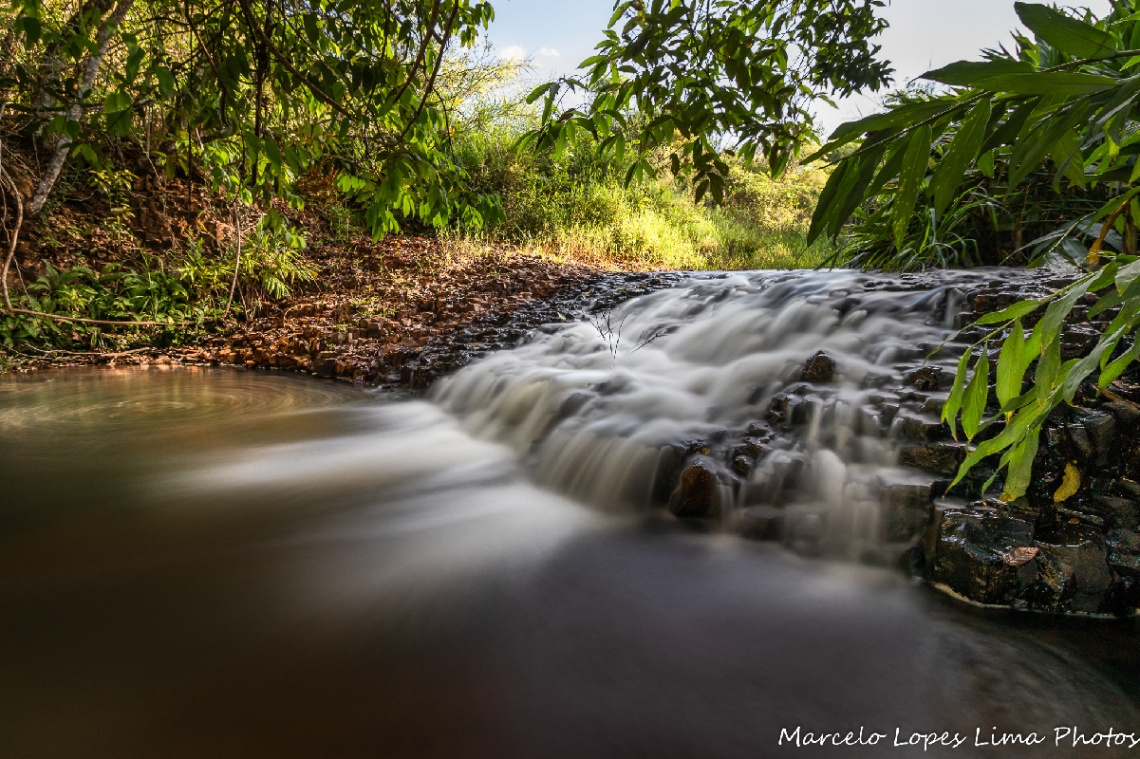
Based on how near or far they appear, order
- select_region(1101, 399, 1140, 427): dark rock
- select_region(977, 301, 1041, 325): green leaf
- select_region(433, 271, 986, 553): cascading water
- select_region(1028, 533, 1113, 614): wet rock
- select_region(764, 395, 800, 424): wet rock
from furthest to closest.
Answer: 1. select_region(764, 395, 800, 424): wet rock
2. select_region(433, 271, 986, 553): cascading water
3. select_region(1101, 399, 1140, 427): dark rock
4. select_region(1028, 533, 1113, 614): wet rock
5. select_region(977, 301, 1041, 325): green leaf

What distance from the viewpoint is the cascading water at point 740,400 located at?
2271 millimetres

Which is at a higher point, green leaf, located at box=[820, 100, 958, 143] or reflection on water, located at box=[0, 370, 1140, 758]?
green leaf, located at box=[820, 100, 958, 143]

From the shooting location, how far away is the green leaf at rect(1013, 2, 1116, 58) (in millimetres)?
528

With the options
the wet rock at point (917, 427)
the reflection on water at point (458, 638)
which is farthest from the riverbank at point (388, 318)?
the wet rock at point (917, 427)

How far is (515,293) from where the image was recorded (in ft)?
22.1

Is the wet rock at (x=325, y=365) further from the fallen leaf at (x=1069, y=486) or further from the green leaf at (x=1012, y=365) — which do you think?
the green leaf at (x=1012, y=365)

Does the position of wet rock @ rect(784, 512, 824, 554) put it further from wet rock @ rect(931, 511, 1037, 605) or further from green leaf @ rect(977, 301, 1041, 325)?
green leaf @ rect(977, 301, 1041, 325)

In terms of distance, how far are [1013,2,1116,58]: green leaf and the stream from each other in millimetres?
1313

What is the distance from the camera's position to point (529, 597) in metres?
1.81

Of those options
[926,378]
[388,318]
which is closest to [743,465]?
[926,378]

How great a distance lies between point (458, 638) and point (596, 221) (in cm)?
1009

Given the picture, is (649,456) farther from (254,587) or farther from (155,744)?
(155,744)

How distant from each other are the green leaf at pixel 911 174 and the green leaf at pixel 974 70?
59 millimetres

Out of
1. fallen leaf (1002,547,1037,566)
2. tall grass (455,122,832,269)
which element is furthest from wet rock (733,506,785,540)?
tall grass (455,122,832,269)
